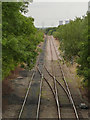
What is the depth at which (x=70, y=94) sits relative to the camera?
57.7 ft

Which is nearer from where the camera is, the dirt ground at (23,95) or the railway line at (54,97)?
the railway line at (54,97)

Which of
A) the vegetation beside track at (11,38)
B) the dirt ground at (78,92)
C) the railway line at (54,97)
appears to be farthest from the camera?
the dirt ground at (78,92)

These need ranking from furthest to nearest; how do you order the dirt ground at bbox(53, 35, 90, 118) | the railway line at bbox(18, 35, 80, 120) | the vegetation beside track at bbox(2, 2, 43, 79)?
the dirt ground at bbox(53, 35, 90, 118) < the railway line at bbox(18, 35, 80, 120) < the vegetation beside track at bbox(2, 2, 43, 79)

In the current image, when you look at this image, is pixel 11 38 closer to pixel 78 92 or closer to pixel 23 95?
pixel 23 95

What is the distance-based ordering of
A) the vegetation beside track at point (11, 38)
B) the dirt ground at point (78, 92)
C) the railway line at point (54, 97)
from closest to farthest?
the vegetation beside track at point (11, 38)
the railway line at point (54, 97)
the dirt ground at point (78, 92)

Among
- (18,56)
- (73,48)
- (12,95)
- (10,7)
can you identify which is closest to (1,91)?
(12,95)

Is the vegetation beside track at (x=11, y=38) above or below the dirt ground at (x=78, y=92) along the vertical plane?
above

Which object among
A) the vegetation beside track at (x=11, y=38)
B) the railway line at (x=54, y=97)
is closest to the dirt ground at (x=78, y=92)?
the railway line at (x=54, y=97)

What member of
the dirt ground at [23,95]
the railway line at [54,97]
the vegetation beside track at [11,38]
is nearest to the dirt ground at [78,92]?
the dirt ground at [23,95]

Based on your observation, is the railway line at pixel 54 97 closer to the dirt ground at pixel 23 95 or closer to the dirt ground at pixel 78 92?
the dirt ground at pixel 23 95

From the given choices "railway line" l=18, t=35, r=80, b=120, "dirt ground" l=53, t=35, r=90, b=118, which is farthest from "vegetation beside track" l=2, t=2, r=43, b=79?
"dirt ground" l=53, t=35, r=90, b=118

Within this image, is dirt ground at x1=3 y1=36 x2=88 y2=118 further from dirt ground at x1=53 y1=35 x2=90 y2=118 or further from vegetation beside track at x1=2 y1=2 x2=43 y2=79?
vegetation beside track at x1=2 y1=2 x2=43 y2=79

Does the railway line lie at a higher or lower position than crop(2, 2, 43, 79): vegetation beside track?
lower

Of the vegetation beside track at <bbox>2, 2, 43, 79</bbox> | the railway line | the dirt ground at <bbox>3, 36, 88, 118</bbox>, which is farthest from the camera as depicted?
the dirt ground at <bbox>3, 36, 88, 118</bbox>
